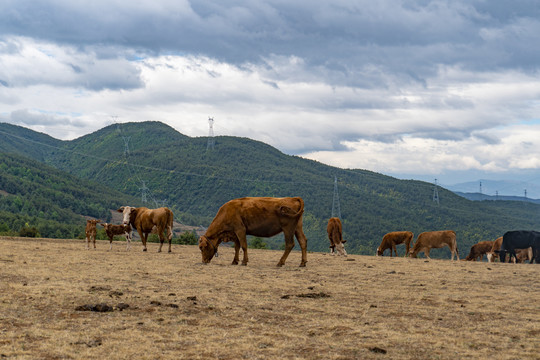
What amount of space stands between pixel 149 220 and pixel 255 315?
58.4 ft

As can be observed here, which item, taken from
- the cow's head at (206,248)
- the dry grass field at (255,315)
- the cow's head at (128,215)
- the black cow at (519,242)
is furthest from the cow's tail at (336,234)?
the dry grass field at (255,315)

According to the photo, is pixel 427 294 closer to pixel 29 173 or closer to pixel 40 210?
pixel 40 210

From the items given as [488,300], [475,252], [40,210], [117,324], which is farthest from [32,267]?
[40,210]

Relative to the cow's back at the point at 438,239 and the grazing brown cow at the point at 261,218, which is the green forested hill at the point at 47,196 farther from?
the grazing brown cow at the point at 261,218

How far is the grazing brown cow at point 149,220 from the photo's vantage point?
27.5 m

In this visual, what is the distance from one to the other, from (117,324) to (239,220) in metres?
10.9

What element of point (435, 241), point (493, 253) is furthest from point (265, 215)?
point (435, 241)

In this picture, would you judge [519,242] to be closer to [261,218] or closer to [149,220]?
[261,218]

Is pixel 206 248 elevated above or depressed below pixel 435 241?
below

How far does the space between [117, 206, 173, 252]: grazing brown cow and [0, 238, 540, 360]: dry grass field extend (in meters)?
9.30

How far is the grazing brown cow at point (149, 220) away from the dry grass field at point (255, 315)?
9.30 meters

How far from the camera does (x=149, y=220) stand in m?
27.9

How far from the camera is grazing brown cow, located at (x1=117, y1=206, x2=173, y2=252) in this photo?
27.5m

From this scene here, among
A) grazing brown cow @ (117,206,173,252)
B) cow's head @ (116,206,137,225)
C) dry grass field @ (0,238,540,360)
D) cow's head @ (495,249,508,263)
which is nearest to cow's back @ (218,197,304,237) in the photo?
dry grass field @ (0,238,540,360)
